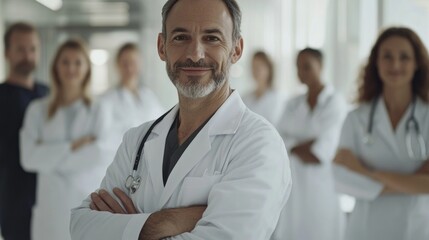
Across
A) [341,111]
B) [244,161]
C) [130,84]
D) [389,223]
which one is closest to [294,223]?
[341,111]

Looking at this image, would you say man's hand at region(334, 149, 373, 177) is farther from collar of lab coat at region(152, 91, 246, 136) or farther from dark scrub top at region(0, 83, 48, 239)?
dark scrub top at region(0, 83, 48, 239)

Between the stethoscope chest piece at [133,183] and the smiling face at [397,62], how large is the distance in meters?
0.93

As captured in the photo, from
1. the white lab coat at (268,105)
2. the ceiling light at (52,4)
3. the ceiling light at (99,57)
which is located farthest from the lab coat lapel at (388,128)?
the ceiling light at (52,4)

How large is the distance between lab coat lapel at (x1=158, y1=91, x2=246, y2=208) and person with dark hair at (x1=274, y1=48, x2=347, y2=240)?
1824 millimetres

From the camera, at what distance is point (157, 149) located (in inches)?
45.0

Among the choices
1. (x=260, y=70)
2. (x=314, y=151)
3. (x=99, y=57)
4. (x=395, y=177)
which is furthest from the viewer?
(x=99, y=57)

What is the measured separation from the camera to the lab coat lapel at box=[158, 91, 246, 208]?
1072 millimetres

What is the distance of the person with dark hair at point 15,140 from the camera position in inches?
95.3

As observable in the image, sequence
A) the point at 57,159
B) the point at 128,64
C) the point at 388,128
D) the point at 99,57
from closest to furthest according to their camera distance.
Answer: the point at 388,128
the point at 57,159
the point at 128,64
the point at 99,57

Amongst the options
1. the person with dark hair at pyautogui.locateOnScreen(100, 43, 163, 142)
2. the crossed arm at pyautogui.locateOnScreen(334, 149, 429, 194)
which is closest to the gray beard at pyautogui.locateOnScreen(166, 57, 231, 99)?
the crossed arm at pyautogui.locateOnScreen(334, 149, 429, 194)

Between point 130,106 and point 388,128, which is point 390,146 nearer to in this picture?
point 388,128

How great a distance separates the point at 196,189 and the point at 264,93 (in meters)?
2.74

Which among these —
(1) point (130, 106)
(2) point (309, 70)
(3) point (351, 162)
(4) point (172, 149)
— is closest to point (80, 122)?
(1) point (130, 106)

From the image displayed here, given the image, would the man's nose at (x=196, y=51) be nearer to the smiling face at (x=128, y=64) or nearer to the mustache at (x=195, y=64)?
the mustache at (x=195, y=64)
